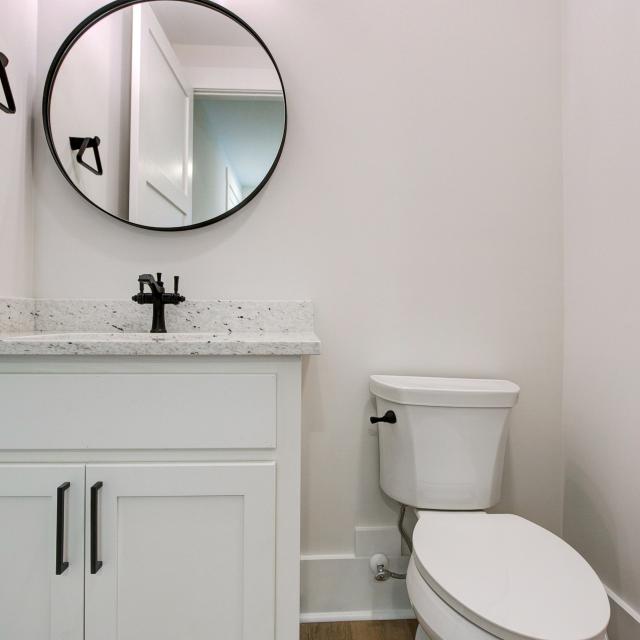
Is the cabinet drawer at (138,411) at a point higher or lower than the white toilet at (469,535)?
higher

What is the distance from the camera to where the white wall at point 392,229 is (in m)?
1.29

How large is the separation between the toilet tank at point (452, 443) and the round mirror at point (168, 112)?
80 cm

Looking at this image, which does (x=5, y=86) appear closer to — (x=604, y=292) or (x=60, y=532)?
(x=60, y=532)

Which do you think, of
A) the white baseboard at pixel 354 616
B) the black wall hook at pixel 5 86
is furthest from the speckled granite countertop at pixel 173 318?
the white baseboard at pixel 354 616

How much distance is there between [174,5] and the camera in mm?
1248

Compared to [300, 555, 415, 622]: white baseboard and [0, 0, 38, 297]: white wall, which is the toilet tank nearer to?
[300, 555, 415, 622]: white baseboard

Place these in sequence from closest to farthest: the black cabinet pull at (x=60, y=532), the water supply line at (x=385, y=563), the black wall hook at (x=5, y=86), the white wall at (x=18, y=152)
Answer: the black cabinet pull at (x=60, y=532) < the black wall hook at (x=5, y=86) < the white wall at (x=18, y=152) < the water supply line at (x=385, y=563)

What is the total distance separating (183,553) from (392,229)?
103cm

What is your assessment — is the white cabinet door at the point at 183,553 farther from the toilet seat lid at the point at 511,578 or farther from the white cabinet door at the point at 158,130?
the white cabinet door at the point at 158,130

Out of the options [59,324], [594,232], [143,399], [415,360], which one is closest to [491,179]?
[594,232]

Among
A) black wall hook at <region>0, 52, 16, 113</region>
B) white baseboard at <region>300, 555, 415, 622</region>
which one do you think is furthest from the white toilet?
black wall hook at <region>0, 52, 16, 113</region>

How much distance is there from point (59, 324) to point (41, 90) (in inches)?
27.9

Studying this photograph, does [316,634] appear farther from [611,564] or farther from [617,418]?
[617,418]

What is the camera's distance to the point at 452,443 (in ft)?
3.56
